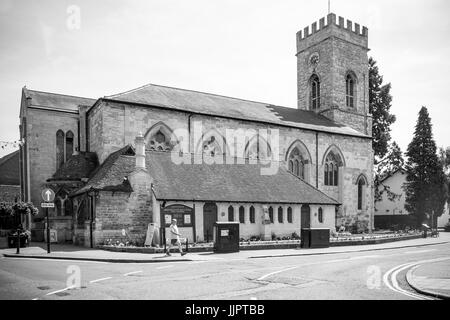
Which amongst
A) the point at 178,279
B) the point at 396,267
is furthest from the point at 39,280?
the point at 396,267

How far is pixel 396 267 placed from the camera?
14391mm

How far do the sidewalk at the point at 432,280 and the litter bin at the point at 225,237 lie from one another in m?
8.88

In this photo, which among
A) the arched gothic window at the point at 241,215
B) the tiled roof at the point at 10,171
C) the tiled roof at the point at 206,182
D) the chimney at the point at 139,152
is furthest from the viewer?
the tiled roof at the point at 10,171

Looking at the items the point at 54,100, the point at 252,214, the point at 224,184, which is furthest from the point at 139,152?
the point at 54,100

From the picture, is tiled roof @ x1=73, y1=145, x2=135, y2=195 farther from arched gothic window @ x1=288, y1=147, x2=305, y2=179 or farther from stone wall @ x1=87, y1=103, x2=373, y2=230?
arched gothic window @ x1=288, y1=147, x2=305, y2=179

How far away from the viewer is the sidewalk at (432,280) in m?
9.23

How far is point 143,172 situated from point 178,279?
12.6 meters

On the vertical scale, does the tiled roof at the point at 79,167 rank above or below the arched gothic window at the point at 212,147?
below

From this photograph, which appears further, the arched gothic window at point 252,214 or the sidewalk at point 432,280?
the arched gothic window at point 252,214

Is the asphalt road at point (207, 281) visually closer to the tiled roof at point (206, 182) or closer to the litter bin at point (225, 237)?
the litter bin at point (225, 237)

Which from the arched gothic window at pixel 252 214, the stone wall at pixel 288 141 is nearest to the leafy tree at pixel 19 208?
the stone wall at pixel 288 141

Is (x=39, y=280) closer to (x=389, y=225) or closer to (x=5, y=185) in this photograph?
(x=5, y=185)

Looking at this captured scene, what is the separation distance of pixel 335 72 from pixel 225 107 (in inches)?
628
